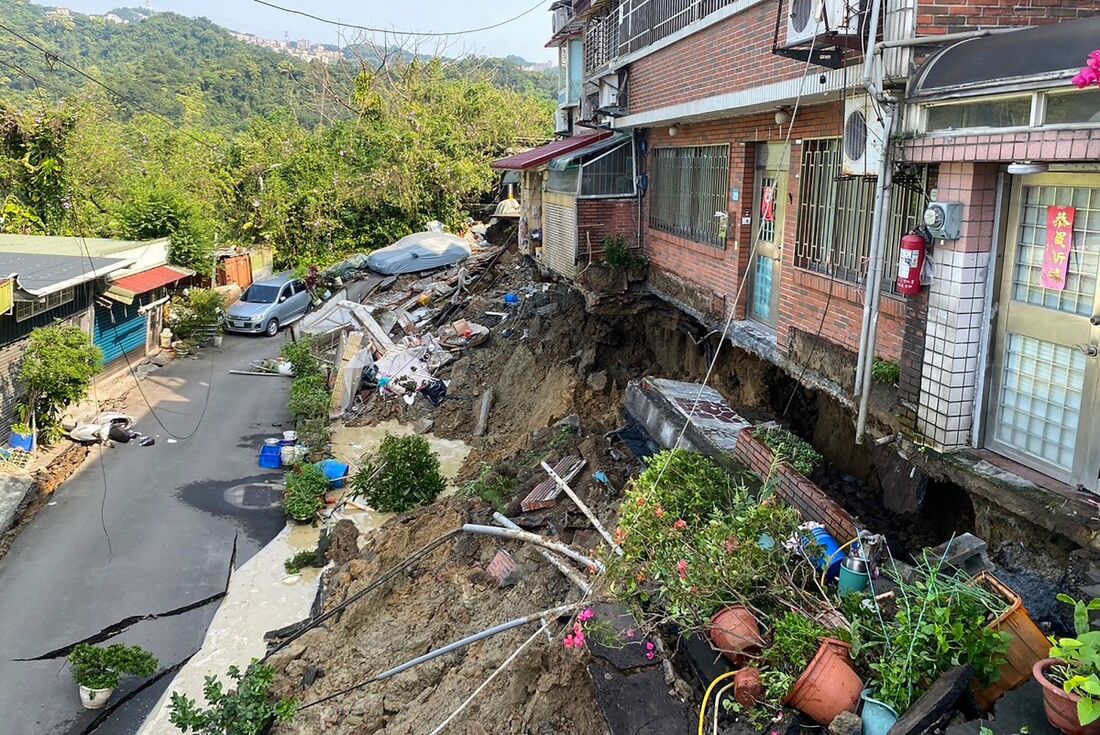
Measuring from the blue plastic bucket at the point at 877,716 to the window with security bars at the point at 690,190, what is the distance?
7.36 m

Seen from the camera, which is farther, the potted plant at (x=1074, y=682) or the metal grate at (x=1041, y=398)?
the metal grate at (x=1041, y=398)

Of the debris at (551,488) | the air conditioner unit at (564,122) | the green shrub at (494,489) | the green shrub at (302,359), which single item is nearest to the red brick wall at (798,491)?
the debris at (551,488)

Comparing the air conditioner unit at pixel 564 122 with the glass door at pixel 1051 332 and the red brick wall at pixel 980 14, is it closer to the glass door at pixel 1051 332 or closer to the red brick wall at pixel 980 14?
the red brick wall at pixel 980 14

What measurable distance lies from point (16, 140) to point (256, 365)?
36.2ft

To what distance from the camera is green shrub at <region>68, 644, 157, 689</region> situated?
9664 mm

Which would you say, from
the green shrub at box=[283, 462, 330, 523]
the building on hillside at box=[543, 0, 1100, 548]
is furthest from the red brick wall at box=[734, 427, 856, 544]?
the green shrub at box=[283, 462, 330, 523]

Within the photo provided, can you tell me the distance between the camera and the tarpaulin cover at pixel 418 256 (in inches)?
1220

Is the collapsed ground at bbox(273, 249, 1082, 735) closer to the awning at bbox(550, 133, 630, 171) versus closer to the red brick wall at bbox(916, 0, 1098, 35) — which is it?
the awning at bbox(550, 133, 630, 171)

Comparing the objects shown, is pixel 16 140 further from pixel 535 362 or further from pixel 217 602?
pixel 217 602

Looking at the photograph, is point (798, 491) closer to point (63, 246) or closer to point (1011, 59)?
point (1011, 59)

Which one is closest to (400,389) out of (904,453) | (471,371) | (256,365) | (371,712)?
(471,371)

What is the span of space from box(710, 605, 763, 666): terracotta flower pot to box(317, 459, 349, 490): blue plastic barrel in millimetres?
12065

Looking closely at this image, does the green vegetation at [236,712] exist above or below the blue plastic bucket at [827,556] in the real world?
below

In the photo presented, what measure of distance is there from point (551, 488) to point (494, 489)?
5.03 feet
